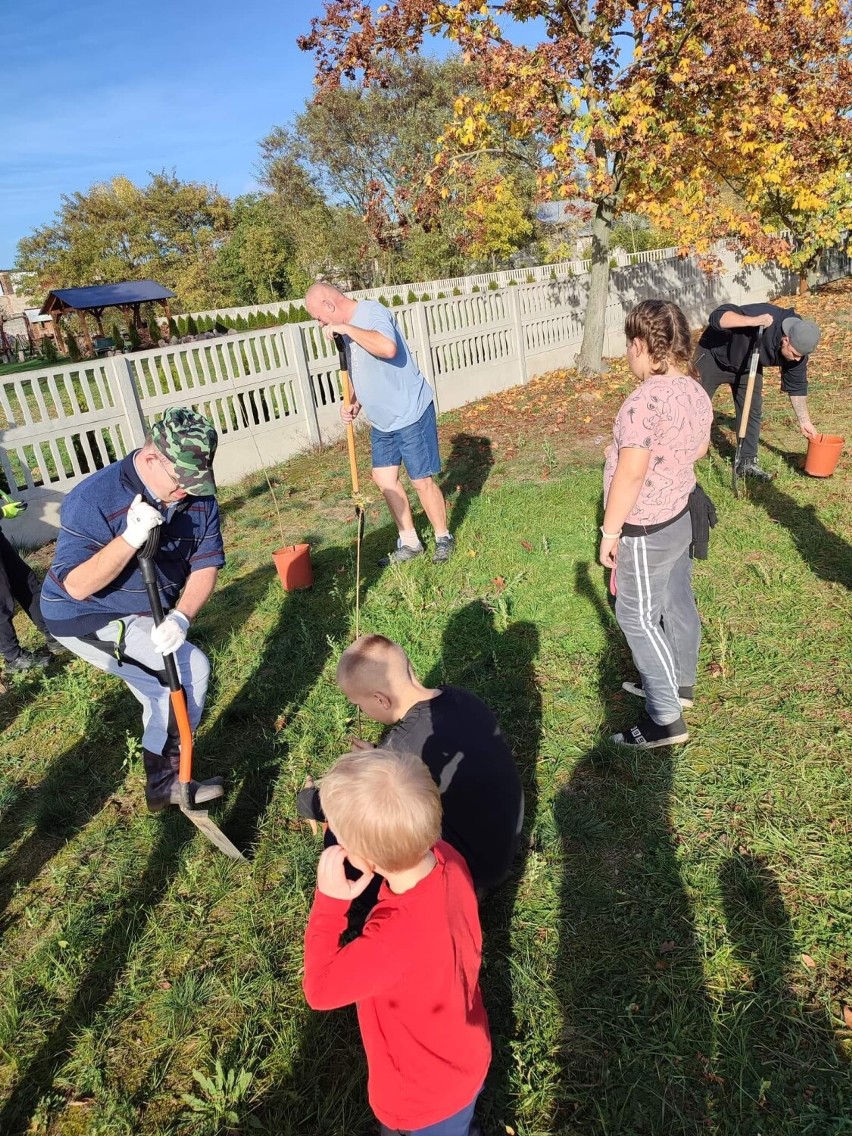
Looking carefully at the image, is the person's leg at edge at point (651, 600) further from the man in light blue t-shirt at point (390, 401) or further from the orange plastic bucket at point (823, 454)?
the orange plastic bucket at point (823, 454)

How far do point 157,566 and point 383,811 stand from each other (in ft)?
5.70

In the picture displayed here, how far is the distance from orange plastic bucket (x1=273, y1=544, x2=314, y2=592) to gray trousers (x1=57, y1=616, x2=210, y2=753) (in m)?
2.12

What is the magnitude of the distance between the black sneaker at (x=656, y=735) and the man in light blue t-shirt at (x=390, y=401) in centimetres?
243

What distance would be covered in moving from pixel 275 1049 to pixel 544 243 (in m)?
44.9

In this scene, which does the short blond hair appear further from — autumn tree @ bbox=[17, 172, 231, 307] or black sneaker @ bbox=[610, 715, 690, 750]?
autumn tree @ bbox=[17, 172, 231, 307]

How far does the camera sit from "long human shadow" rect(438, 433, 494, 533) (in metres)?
6.58

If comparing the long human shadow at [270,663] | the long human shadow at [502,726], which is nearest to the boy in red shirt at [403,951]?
the long human shadow at [502,726]

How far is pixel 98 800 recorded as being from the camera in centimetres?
338

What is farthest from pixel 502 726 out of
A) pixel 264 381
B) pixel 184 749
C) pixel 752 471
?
pixel 264 381

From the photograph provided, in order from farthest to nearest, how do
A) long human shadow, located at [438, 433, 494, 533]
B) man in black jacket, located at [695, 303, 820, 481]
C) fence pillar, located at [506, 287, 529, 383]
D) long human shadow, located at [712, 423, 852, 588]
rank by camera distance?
fence pillar, located at [506, 287, 529, 383], long human shadow, located at [438, 433, 494, 533], man in black jacket, located at [695, 303, 820, 481], long human shadow, located at [712, 423, 852, 588]

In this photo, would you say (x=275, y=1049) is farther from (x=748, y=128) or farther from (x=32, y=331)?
(x=32, y=331)

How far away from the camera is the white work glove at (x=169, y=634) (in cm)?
261

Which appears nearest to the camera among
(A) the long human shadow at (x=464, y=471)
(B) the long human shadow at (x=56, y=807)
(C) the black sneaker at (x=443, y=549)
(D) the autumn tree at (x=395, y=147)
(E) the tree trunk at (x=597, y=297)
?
(B) the long human shadow at (x=56, y=807)

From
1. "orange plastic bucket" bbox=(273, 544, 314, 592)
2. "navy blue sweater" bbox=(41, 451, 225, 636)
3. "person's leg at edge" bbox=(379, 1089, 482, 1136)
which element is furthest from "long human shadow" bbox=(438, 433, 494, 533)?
"person's leg at edge" bbox=(379, 1089, 482, 1136)
